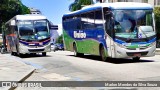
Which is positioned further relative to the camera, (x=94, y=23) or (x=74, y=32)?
(x=74, y=32)

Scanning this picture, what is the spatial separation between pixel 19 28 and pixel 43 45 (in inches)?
88.6

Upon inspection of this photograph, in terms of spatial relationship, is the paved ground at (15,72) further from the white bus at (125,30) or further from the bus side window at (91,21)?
the bus side window at (91,21)

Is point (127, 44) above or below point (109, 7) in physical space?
below

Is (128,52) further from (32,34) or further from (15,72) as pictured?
(32,34)

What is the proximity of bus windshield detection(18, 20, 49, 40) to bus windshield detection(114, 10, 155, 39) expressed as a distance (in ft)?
40.1

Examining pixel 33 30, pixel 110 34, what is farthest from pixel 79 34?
pixel 110 34

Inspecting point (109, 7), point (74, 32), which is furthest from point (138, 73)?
point (74, 32)

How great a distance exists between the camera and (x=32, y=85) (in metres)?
13.1

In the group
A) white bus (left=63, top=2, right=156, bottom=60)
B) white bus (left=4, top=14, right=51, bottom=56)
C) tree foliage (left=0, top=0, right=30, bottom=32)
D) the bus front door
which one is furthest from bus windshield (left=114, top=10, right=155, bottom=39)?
tree foliage (left=0, top=0, right=30, bottom=32)

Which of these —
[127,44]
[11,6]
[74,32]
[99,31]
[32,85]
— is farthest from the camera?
[11,6]

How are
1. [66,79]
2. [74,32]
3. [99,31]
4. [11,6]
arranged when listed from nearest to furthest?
[66,79], [99,31], [74,32], [11,6]

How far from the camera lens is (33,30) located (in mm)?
32156

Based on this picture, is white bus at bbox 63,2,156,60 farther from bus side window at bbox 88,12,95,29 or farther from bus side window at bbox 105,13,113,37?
bus side window at bbox 88,12,95,29

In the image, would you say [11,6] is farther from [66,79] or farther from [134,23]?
[66,79]
